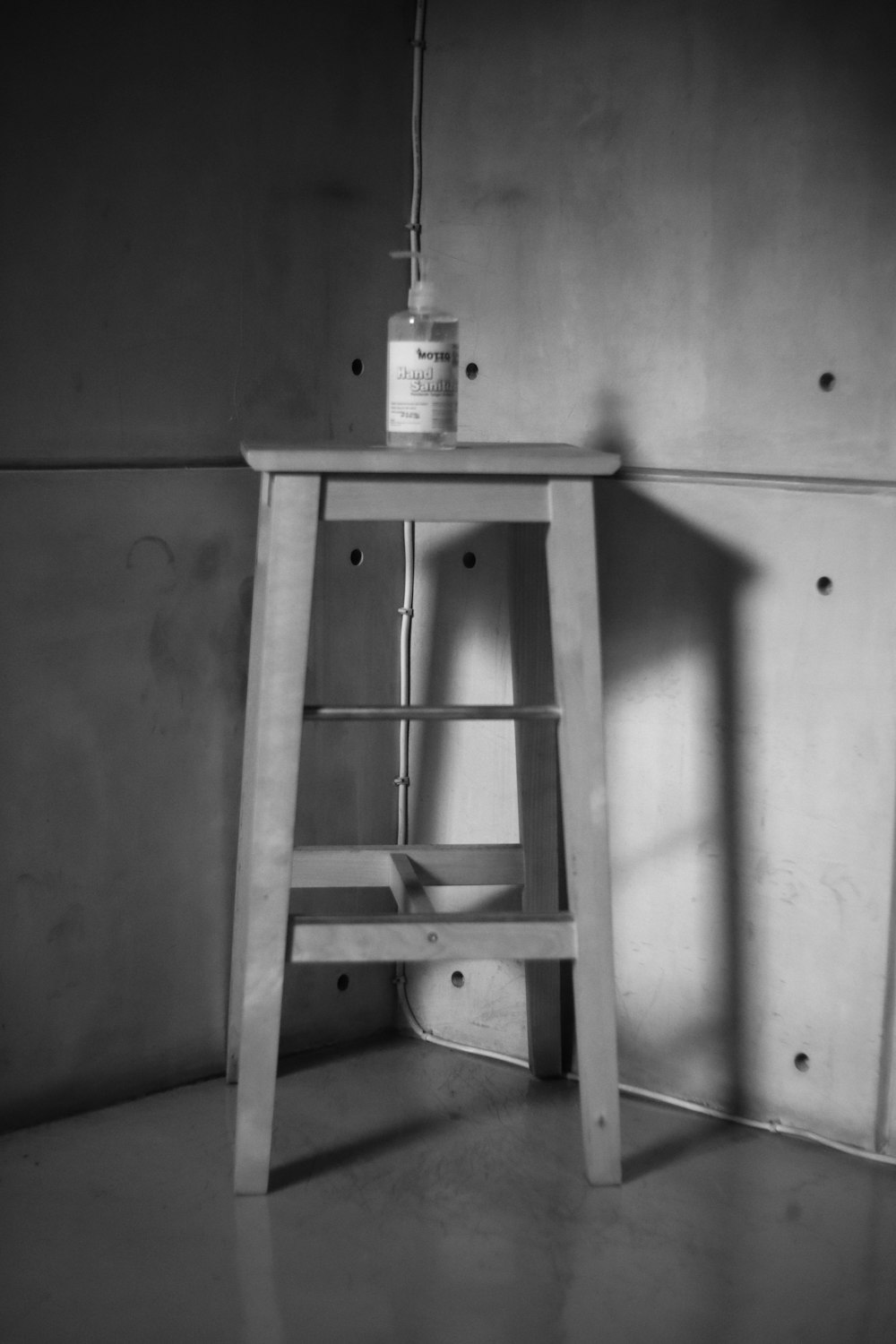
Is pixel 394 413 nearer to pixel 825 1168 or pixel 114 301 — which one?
pixel 114 301

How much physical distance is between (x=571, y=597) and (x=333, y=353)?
2.01 ft

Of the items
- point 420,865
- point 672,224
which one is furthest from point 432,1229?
point 672,224

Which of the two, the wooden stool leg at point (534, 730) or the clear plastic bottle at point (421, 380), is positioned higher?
the clear plastic bottle at point (421, 380)

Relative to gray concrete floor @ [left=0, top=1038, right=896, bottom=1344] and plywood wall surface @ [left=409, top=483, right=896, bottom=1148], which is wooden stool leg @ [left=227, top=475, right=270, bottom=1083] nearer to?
gray concrete floor @ [left=0, top=1038, right=896, bottom=1344]

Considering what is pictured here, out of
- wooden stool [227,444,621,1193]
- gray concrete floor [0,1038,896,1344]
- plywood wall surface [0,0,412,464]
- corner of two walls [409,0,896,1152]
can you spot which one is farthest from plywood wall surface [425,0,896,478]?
gray concrete floor [0,1038,896,1344]

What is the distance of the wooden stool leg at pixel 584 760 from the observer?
5.12ft

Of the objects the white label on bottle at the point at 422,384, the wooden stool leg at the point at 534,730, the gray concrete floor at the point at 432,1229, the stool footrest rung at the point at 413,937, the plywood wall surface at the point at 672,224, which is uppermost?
the plywood wall surface at the point at 672,224

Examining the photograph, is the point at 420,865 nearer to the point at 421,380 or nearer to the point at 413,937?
the point at 413,937

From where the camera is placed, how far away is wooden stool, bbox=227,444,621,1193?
152 centimetres

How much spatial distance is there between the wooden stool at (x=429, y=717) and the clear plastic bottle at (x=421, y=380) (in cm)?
6

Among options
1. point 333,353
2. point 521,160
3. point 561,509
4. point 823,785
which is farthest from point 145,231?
point 823,785

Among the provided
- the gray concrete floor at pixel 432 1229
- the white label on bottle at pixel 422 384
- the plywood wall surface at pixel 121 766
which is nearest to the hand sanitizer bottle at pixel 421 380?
the white label on bottle at pixel 422 384

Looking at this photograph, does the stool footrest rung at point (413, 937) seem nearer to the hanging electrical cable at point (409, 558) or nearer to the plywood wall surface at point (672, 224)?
the hanging electrical cable at point (409, 558)

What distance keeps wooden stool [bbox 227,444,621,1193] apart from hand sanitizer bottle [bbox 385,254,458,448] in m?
0.06
